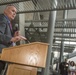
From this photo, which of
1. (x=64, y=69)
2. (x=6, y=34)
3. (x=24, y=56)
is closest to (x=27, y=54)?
(x=24, y=56)

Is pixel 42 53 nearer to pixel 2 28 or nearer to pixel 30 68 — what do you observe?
pixel 30 68

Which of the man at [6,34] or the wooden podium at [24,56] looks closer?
the wooden podium at [24,56]

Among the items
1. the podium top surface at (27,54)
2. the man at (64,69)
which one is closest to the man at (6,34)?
the podium top surface at (27,54)

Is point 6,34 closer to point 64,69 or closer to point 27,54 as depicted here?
point 27,54

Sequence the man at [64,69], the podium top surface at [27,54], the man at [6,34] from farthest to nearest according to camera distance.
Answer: the man at [64,69] → the man at [6,34] → the podium top surface at [27,54]

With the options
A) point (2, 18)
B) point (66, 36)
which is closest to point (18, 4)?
point (2, 18)

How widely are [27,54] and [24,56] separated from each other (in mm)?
30

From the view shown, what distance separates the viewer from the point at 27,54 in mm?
1265

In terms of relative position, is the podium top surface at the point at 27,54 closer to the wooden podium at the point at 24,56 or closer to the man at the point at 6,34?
the wooden podium at the point at 24,56

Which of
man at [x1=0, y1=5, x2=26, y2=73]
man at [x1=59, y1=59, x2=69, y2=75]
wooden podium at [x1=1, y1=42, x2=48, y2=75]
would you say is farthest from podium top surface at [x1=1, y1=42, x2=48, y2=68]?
man at [x1=59, y1=59, x2=69, y2=75]

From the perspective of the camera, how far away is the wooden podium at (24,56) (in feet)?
3.98

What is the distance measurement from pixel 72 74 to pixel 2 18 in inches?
205

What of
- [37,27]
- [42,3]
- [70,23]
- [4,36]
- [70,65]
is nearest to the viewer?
[4,36]

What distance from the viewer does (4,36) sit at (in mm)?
1432
